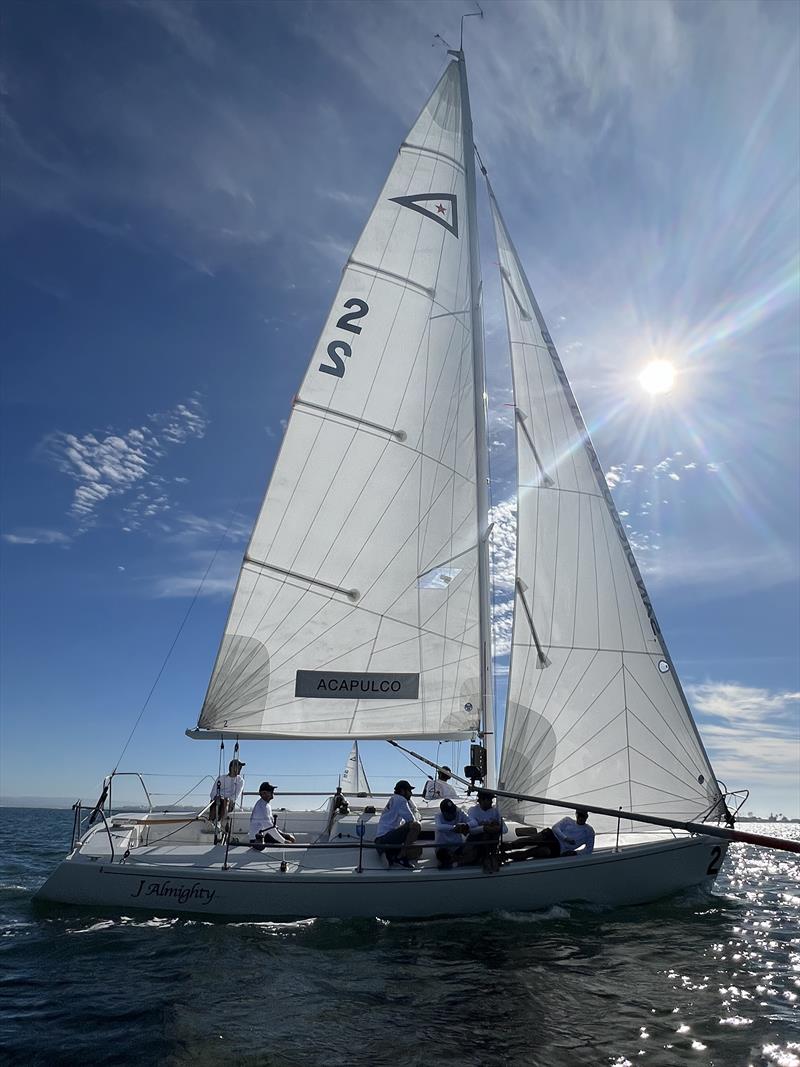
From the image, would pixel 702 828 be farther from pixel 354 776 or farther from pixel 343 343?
pixel 354 776

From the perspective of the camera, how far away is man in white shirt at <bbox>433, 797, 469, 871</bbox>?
10.4 meters

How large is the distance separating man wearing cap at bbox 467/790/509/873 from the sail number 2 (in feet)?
27.8

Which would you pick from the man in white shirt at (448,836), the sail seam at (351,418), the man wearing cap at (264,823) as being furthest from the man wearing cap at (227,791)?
the sail seam at (351,418)

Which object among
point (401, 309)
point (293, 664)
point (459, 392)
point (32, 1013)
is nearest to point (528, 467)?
point (459, 392)

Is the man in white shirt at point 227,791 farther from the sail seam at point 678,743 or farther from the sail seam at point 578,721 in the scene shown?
the sail seam at point 678,743

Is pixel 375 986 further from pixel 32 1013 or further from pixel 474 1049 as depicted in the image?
pixel 32 1013

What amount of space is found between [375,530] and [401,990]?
793cm

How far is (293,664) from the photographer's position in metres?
13.0

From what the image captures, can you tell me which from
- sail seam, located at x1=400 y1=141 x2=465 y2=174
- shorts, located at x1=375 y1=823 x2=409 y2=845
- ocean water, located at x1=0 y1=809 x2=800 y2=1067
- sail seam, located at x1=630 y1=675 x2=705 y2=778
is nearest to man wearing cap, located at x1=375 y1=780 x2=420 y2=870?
shorts, located at x1=375 y1=823 x2=409 y2=845

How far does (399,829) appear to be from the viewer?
34.9 ft

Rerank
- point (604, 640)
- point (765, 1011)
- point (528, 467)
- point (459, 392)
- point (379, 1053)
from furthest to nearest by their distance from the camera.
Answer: point (459, 392) < point (528, 467) < point (604, 640) < point (765, 1011) < point (379, 1053)

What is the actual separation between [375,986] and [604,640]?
6.77 meters

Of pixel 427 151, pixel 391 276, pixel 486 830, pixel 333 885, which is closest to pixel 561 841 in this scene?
pixel 486 830

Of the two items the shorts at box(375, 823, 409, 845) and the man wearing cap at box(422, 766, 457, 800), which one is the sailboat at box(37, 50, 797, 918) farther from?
the man wearing cap at box(422, 766, 457, 800)
